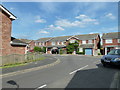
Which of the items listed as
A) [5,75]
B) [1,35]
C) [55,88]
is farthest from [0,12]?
[55,88]

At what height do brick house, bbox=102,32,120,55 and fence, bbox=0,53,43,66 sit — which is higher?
brick house, bbox=102,32,120,55

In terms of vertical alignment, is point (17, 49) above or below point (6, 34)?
below

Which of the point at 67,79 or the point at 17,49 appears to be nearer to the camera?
the point at 67,79

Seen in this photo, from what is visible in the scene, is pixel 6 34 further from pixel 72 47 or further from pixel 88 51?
pixel 88 51

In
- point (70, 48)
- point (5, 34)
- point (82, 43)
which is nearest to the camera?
point (5, 34)

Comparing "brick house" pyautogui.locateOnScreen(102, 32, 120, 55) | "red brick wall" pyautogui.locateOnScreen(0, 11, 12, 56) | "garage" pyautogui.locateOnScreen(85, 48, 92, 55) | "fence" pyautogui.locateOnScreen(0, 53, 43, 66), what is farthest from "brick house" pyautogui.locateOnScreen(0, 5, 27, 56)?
"brick house" pyautogui.locateOnScreen(102, 32, 120, 55)

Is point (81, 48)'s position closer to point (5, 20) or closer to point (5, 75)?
point (5, 20)

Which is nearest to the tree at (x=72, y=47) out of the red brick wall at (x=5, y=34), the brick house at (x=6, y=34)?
the brick house at (x=6, y=34)

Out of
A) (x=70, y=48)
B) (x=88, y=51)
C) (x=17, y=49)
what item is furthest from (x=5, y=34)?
(x=88, y=51)

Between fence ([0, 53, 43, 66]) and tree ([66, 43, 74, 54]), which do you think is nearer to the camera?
fence ([0, 53, 43, 66])

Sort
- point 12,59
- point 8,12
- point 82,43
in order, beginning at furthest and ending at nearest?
point 82,43 → point 8,12 → point 12,59

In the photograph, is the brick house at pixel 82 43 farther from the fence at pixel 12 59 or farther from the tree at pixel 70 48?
the fence at pixel 12 59

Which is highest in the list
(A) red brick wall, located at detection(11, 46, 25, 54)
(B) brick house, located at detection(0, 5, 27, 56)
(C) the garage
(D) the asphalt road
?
(B) brick house, located at detection(0, 5, 27, 56)

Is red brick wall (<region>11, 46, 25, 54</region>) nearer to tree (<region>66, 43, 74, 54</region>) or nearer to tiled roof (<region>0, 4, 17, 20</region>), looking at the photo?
tiled roof (<region>0, 4, 17, 20</region>)
